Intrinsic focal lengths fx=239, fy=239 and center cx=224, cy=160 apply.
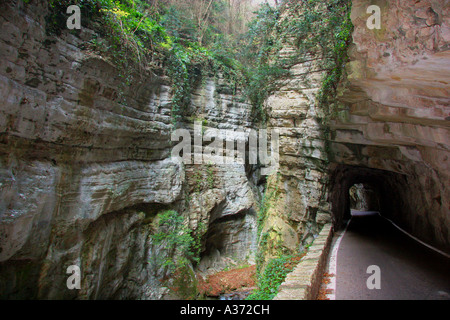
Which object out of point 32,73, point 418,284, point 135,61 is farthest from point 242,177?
point 32,73

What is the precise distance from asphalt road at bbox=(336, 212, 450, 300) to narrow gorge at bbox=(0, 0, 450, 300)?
142 cm

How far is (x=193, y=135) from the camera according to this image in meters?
11.4

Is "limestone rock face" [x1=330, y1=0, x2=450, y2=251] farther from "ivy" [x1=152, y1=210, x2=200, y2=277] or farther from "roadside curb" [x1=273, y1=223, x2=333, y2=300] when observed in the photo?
"ivy" [x1=152, y1=210, x2=200, y2=277]

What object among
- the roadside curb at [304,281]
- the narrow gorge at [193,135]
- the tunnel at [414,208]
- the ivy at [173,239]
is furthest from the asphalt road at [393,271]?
the ivy at [173,239]

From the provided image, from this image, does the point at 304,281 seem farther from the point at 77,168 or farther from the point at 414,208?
the point at 414,208

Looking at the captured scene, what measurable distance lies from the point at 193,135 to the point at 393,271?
29.0 feet

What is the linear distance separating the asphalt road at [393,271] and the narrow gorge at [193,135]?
1424 mm

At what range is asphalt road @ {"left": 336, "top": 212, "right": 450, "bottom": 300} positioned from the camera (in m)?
4.51

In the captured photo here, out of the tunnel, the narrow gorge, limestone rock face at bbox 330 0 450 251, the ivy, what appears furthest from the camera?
the ivy

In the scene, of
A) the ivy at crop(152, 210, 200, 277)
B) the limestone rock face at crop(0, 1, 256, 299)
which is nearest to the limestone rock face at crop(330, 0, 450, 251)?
the limestone rock face at crop(0, 1, 256, 299)

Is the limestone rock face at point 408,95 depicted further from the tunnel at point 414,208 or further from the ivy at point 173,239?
the ivy at point 173,239

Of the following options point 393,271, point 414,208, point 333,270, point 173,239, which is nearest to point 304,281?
point 333,270

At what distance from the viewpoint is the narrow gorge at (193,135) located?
445 cm
